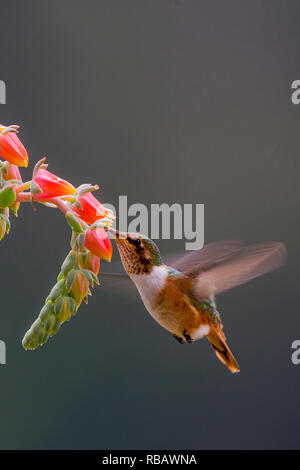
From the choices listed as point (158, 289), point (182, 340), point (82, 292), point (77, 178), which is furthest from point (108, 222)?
point (77, 178)

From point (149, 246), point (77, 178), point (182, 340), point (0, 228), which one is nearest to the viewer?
point (0, 228)

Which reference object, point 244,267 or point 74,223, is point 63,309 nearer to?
point 74,223

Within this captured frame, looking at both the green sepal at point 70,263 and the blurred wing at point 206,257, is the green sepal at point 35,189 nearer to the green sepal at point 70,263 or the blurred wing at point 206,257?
the green sepal at point 70,263

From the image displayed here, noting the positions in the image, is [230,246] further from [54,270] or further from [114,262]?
[54,270]

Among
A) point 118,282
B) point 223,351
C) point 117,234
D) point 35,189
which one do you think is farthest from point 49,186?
point 223,351

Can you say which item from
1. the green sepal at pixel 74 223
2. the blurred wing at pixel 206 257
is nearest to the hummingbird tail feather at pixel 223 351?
the blurred wing at pixel 206 257

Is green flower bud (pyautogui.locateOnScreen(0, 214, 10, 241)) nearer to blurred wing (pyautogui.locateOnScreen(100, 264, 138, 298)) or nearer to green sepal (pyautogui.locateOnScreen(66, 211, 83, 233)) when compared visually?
green sepal (pyautogui.locateOnScreen(66, 211, 83, 233))

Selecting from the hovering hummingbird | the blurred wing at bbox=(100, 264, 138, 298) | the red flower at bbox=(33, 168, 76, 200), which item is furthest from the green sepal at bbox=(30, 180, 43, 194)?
the blurred wing at bbox=(100, 264, 138, 298)
